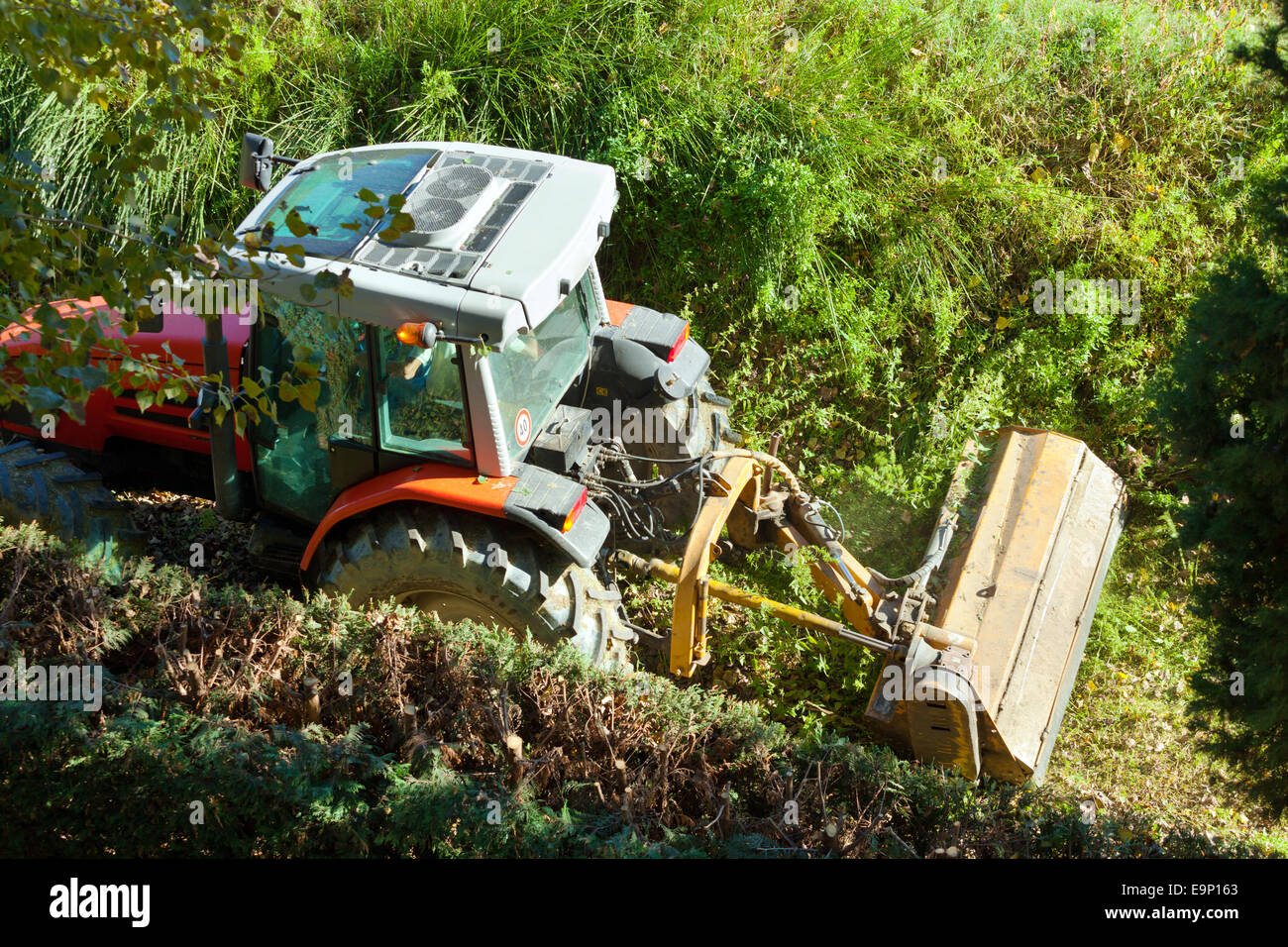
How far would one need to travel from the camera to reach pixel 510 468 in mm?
4051

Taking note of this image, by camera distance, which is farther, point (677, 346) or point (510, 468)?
point (677, 346)

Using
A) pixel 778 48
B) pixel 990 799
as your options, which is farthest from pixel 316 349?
pixel 778 48

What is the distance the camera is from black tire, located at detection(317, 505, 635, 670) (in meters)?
4.06

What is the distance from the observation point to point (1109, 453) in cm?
636

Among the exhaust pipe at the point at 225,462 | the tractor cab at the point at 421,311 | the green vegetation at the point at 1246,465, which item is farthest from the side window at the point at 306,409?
the green vegetation at the point at 1246,465

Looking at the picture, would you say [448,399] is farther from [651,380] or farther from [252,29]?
[252,29]

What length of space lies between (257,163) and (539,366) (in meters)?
1.53

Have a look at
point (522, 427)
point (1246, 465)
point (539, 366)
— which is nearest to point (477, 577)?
point (522, 427)

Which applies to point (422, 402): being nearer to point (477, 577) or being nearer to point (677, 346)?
point (477, 577)

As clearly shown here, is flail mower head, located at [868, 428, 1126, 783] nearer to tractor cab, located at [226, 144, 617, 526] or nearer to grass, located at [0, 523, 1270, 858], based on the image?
grass, located at [0, 523, 1270, 858]

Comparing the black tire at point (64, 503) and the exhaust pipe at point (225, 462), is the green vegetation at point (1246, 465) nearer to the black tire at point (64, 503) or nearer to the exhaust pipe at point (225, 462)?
the exhaust pipe at point (225, 462)

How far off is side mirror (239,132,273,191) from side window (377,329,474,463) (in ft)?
3.60
